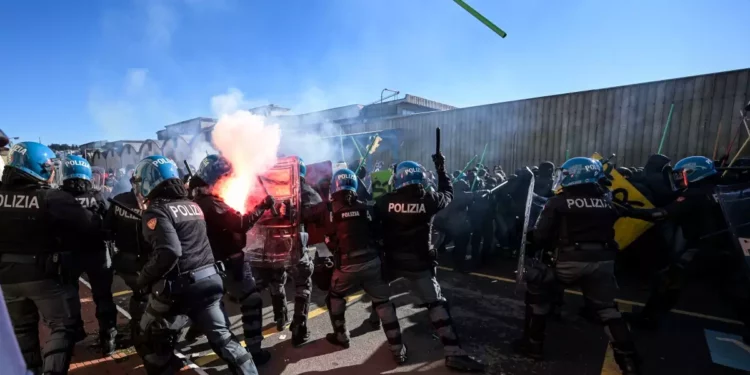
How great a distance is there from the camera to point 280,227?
434 centimetres

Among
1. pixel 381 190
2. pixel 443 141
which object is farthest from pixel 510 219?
pixel 443 141

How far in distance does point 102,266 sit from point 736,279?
22.3 ft

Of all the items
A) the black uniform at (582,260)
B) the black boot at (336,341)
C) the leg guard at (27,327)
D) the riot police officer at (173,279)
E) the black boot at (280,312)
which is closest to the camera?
the riot police officer at (173,279)

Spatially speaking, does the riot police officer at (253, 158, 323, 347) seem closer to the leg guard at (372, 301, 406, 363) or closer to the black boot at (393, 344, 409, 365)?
the leg guard at (372, 301, 406, 363)

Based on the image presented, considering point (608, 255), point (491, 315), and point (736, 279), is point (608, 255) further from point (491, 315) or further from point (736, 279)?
point (491, 315)

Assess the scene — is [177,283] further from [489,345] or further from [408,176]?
[489,345]

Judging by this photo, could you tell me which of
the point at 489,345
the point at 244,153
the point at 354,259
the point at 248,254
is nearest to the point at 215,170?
the point at 244,153

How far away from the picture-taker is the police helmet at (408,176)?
3.85 m

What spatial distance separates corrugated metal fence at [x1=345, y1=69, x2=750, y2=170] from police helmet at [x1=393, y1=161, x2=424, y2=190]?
1024cm

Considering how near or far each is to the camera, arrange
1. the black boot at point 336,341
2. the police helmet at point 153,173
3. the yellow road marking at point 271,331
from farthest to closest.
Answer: the black boot at point 336,341, the yellow road marking at point 271,331, the police helmet at point 153,173

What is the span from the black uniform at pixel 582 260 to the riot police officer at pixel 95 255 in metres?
4.51

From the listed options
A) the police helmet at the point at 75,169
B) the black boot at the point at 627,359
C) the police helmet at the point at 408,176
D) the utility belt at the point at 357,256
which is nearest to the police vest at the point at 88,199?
the police helmet at the point at 75,169

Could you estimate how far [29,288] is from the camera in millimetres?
2992

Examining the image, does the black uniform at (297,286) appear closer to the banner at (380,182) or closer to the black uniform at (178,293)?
the black uniform at (178,293)
